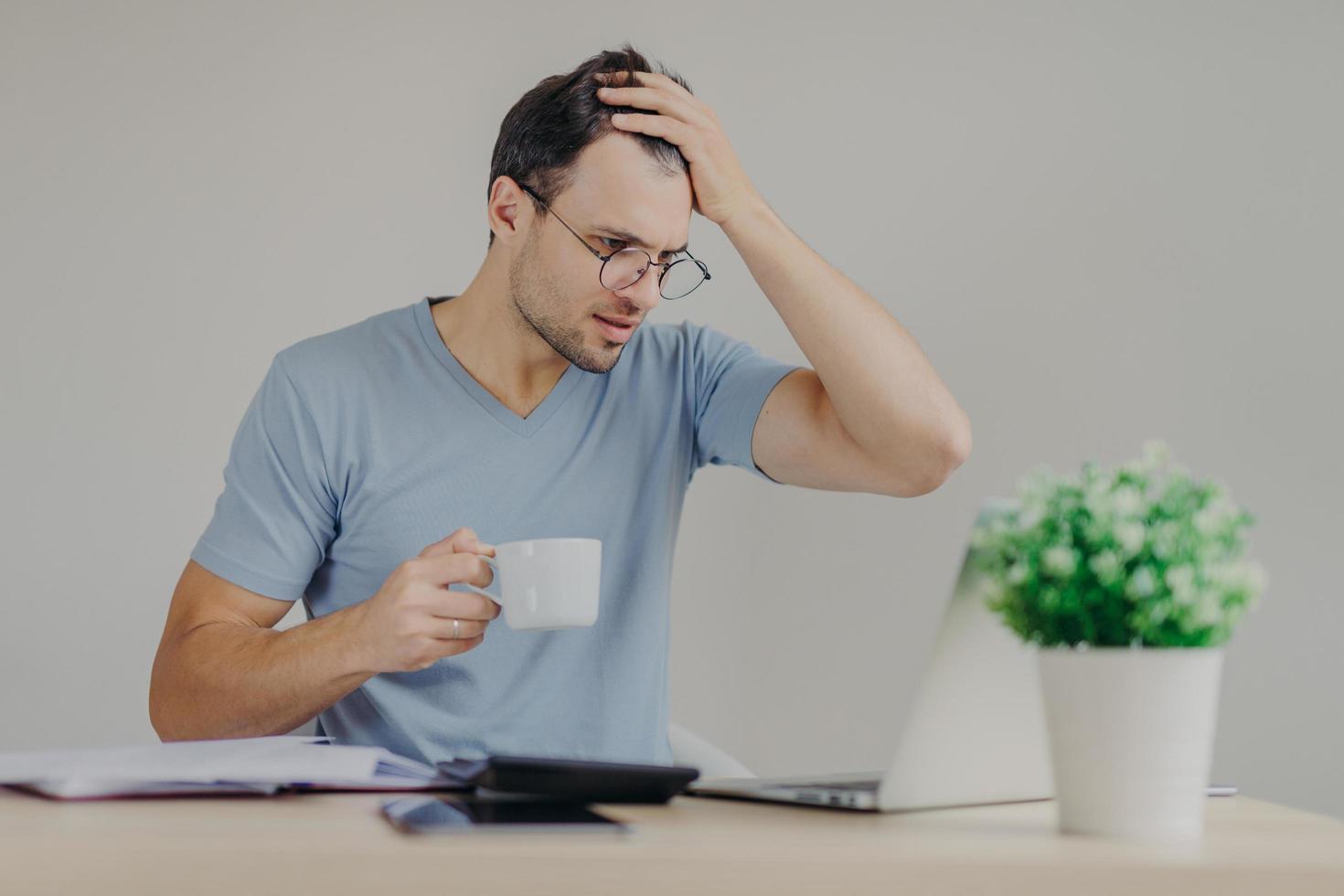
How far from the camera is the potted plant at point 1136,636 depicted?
75 centimetres

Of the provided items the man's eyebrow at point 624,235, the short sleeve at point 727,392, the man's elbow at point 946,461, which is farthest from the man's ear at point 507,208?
the man's elbow at point 946,461

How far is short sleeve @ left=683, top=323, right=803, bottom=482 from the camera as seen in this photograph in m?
1.70

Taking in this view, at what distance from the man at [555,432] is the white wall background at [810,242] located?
672mm

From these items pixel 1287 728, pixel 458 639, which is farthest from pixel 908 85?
pixel 458 639

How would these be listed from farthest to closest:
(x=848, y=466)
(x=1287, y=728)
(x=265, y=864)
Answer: (x=1287, y=728)
(x=848, y=466)
(x=265, y=864)

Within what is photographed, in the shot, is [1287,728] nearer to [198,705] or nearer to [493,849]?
[198,705]

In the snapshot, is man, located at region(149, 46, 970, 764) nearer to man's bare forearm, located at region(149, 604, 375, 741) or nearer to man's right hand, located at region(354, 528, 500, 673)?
man's bare forearm, located at region(149, 604, 375, 741)

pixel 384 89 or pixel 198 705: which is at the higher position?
pixel 384 89

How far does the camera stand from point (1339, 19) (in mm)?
2346

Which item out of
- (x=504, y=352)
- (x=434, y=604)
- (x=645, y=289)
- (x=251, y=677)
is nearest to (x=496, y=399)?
(x=504, y=352)

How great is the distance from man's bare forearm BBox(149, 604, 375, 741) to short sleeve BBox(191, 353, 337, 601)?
0.28 ft

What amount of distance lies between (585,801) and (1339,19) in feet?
7.24

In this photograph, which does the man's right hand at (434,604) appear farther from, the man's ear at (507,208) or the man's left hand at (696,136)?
the man's ear at (507,208)

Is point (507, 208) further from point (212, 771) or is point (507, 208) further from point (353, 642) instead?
point (212, 771)
